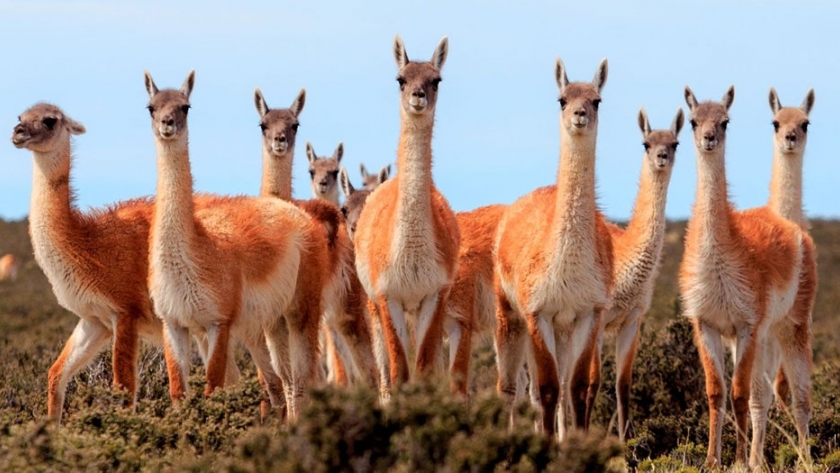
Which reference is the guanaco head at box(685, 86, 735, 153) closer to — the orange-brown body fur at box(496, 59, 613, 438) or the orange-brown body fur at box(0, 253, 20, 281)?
the orange-brown body fur at box(496, 59, 613, 438)

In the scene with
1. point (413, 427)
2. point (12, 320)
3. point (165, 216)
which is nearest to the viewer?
point (413, 427)

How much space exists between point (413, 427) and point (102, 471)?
164cm

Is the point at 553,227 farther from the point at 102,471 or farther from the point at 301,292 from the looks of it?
the point at 102,471

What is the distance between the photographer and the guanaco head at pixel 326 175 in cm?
1315

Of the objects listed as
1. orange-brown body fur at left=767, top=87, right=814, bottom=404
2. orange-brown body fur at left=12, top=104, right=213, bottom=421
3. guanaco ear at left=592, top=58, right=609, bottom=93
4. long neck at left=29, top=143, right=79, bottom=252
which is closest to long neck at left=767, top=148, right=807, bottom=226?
orange-brown body fur at left=767, top=87, right=814, bottom=404

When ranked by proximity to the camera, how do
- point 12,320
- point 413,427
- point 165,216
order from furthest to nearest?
point 12,320 < point 165,216 < point 413,427

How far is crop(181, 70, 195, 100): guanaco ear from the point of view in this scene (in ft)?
30.3

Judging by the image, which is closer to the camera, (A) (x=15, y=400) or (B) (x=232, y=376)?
(A) (x=15, y=400)

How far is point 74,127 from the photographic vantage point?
955 cm

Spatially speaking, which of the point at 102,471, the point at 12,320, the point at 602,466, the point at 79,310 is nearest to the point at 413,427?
the point at 602,466

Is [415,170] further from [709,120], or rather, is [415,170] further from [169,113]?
[709,120]

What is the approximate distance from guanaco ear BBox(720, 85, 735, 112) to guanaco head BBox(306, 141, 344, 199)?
178 inches

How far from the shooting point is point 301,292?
943cm

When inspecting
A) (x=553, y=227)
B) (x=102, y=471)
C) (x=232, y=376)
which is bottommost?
(x=102, y=471)
